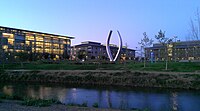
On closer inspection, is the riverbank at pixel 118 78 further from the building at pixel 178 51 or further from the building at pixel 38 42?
the building at pixel 38 42

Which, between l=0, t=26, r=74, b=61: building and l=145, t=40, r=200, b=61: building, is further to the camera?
l=0, t=26, r=74, b=61: building

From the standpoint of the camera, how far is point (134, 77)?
37562 mm

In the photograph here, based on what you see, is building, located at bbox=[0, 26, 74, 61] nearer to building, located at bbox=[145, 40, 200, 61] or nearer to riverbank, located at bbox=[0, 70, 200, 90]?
building, located at bbox=[145, 40, 200, 61]

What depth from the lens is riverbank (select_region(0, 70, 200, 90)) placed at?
33.8 metres

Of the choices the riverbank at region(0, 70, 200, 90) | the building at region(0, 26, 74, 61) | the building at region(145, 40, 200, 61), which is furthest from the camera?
the building at region(0, 26, 74, 61)

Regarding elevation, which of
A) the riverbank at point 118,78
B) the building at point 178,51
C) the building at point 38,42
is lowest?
the riverbank at point 118,78

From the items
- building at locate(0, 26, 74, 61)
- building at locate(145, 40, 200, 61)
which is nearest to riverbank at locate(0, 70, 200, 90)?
building at locate(145, 40, 200, 61)

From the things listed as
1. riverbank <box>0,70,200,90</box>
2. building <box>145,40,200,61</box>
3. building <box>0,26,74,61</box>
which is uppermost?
building <box>0,26,74,61</box>

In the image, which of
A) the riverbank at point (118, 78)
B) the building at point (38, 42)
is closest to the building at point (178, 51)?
the riverbank at point (118, 78)

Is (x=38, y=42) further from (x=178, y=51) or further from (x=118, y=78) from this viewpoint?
(x=118, y=78)

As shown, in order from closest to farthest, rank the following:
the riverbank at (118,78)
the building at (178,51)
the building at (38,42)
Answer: the riverbank at (118,78), the building at (178,51), the building at (38,42)

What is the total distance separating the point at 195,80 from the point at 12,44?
123689 millimetres

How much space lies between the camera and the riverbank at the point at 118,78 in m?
33.8

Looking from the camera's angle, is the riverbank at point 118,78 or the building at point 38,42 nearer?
the riverbank at point 118,78
